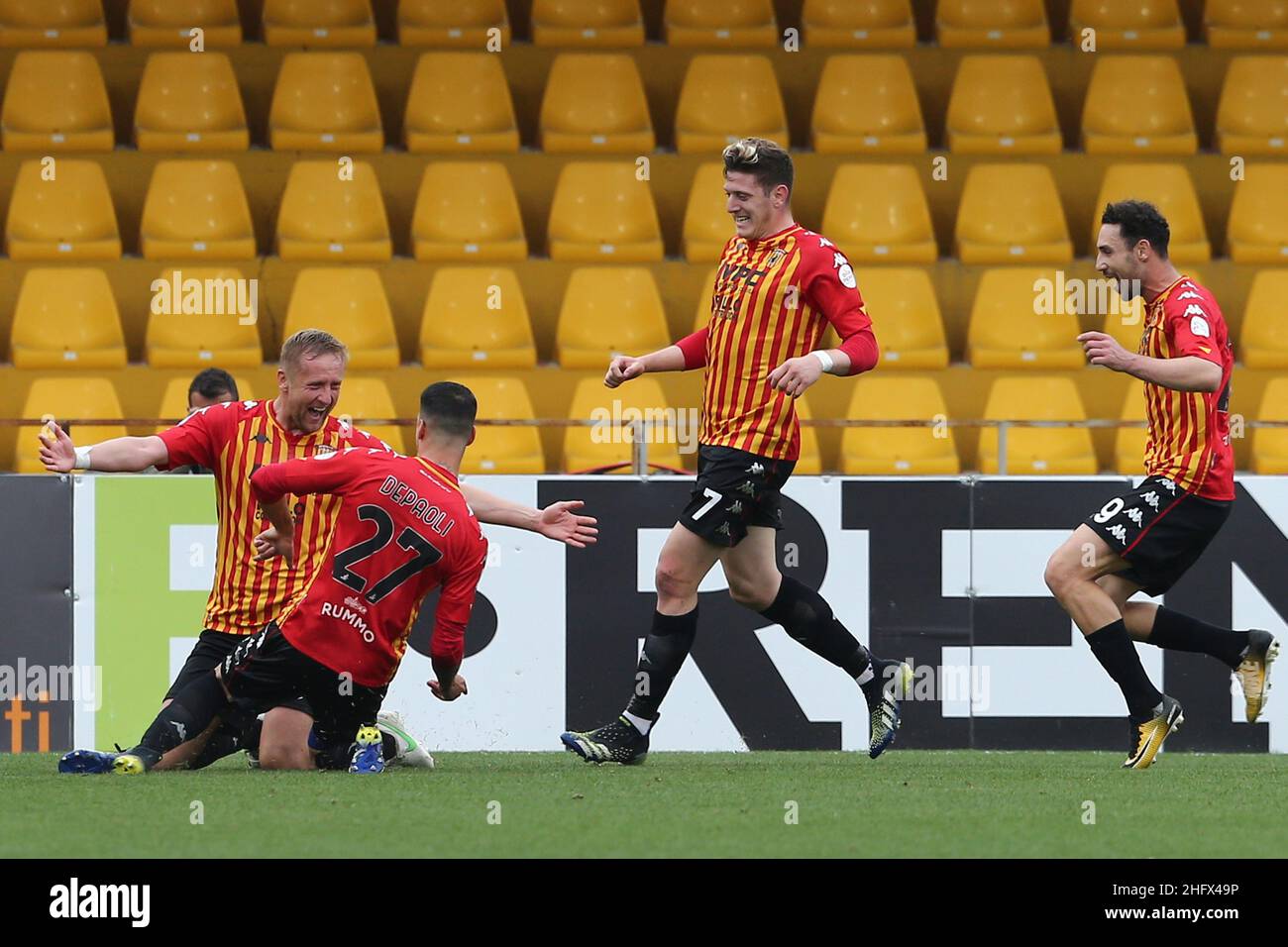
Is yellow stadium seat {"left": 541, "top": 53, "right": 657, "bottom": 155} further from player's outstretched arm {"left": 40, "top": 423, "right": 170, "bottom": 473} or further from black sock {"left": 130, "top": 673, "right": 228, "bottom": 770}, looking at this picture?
black sock {"left": 130, "top": 673, "right": 228, "bottom": 770}

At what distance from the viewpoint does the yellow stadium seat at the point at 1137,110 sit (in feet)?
39.0

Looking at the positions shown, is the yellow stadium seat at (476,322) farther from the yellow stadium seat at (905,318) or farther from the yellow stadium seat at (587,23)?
the yellow stadium seat at (587,23)

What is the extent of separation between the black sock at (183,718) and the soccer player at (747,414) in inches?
46.2

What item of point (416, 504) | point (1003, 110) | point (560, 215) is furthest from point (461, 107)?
point (416, 504)

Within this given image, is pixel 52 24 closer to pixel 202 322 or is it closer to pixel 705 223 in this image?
pixel 202 322

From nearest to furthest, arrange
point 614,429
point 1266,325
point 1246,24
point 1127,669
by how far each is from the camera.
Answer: point 1127,669 → point 614,429 → point 1266,325 → point 1246,24

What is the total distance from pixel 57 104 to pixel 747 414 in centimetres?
693

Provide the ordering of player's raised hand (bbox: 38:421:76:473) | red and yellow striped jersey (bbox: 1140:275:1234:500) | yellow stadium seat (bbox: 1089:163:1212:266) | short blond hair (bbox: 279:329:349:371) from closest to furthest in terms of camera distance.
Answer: player's raised hand (bbox: 38:421:76:473) < short blond hair (bbox: 279:329:349:371) < red and yellow striped jersey (bbox: 1140:275:1234:500) < yellow stadium seat (bbox: 1089:163:1212:266)

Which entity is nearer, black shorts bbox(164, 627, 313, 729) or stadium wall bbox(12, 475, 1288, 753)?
black shorts bbox(164, 627, 313, 729)

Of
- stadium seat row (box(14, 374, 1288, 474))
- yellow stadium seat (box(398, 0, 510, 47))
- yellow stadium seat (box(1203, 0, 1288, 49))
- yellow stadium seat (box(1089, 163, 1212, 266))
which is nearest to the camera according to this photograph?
stadium seat row (box(14, 374, 1288, 474))

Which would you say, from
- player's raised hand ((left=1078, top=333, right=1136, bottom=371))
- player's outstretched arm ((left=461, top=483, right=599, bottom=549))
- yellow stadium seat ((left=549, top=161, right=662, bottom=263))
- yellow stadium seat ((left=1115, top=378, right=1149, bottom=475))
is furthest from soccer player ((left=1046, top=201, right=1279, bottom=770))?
yellow stadium seat ((left=549, top=161, right=662, bottom=263))

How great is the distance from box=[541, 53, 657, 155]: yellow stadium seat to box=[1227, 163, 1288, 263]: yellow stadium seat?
3542mm

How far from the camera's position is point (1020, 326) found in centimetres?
1083

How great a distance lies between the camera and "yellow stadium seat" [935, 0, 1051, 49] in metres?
12.5
